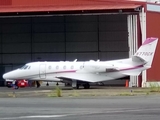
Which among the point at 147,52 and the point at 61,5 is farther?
the point at 61,5

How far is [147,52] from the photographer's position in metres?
50.3

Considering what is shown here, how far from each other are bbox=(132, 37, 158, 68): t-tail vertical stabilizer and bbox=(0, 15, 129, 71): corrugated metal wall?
12.5 meters

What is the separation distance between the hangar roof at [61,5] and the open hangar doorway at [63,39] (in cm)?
681

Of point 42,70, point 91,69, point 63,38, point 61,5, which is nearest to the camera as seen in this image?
point 91,69

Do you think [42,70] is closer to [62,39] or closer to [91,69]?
[91,69]

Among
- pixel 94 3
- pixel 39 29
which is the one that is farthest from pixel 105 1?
pixel 39 29

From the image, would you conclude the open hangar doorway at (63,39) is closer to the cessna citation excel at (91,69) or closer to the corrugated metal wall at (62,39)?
the corrugated metal wall at (62,39)

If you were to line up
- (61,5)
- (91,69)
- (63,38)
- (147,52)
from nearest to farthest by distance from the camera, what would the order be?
(147,52), (91,69), (61,5), (63,38)

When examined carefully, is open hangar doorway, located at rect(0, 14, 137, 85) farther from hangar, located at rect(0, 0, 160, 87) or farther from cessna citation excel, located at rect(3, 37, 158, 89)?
cessna citation excel, located at rect(3, 37, 158, 89)

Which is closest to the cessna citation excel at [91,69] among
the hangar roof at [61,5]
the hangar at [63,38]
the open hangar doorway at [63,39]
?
the hangar roof at [61,5]

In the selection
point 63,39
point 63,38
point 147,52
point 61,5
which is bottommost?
point 147,52

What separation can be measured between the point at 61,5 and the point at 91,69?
784 cm

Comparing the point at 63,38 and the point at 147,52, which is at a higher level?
the point at 63,38

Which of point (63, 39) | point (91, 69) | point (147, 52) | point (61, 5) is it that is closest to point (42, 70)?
point (91, 69)
